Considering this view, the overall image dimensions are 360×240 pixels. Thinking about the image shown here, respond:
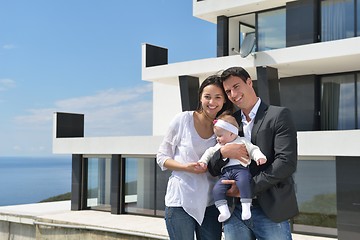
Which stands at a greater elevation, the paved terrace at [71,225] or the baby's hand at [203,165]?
the baby's hand at [203,165]

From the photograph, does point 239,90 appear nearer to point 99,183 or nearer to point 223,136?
point 223,136

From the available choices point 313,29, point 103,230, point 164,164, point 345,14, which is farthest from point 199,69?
point 164,164

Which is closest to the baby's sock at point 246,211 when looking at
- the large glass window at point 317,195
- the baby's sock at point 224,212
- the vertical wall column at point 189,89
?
the baby's sock at point 224,212

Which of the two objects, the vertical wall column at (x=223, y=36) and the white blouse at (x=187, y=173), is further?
Result: the vertical wall column at (x=223, y=36)

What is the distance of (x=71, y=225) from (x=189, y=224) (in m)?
11.0

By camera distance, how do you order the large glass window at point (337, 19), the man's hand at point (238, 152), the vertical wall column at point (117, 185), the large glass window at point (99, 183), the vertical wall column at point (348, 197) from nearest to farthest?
1. the man's hand at point (238, 152)
2. the vertical wall column at point (348, 197)
3. the large glass window at point (337, 19)
4. the vertical wall column at point (117, 185)
5. the large glass window at point (99, 183)

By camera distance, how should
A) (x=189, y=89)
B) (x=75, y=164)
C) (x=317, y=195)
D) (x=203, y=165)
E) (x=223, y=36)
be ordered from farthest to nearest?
(x=75, y=164) → (x=223, y=36) → (x=189, y=89) → (x=317, y=195) → (x=203, y=165)

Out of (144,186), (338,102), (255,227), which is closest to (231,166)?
(255,227)

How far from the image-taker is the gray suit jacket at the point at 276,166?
2.96 meters

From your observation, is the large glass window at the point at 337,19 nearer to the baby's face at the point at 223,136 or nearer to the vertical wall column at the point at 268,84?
the vertical wall column at the point at 268,84

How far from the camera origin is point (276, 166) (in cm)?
295

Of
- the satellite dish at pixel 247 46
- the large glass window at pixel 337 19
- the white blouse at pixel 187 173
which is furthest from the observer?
the large glass window at pixel 337 19

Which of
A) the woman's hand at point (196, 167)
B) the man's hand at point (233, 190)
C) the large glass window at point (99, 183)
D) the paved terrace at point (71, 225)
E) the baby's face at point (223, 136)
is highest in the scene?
the baby's face at point (223, 136)

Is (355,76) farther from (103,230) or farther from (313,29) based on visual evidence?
(103,230)
